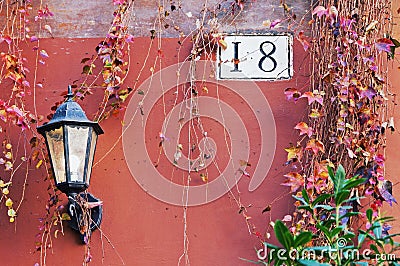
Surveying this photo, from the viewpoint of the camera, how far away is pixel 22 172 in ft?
11.4

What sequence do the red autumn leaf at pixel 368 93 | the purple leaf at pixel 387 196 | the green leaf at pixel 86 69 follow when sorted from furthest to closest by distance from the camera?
the green leaf at pixel 86 69
the red autumn leaf at pixel 368 93
the purple leaf at pixel 387 196

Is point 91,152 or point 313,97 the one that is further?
point 313,97

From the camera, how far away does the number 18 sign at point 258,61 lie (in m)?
3.55

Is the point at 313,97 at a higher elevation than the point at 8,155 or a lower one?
higher

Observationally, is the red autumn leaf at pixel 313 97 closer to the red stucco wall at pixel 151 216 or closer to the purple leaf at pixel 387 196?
the red stucco wall at pixel 151 216

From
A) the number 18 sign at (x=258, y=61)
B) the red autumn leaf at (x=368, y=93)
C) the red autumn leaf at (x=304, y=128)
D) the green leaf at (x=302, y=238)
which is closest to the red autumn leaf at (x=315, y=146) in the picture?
the red autumn leaf at (x=304, y=128)

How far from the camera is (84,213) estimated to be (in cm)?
333

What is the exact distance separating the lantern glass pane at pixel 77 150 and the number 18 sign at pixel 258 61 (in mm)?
756

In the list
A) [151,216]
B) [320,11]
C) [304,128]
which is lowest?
[151,216]

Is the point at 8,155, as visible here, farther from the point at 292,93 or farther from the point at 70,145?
the point at 292,93

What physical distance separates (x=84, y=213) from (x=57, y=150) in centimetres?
34

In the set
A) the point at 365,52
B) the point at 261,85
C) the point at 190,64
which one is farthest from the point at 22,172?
the point at 365,52

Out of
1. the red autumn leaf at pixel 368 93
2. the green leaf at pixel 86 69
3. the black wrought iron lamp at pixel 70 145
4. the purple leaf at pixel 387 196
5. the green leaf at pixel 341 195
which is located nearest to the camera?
the green leaf at pixel 341 195

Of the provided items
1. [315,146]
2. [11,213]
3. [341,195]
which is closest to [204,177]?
[315,146]
